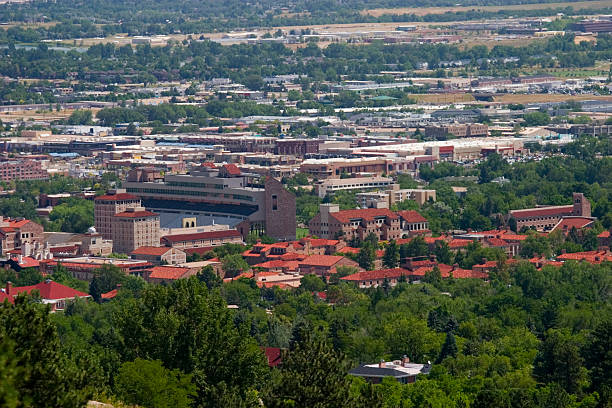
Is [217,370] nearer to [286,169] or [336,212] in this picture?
[336,212]

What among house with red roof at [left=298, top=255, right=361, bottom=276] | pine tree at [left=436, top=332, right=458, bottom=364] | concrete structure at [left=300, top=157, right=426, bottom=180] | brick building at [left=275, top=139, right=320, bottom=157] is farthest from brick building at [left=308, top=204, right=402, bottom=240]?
brick building at [left=275, top=139, right=320, bottom=157]

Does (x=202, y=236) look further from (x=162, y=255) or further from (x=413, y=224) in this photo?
(x=413, y=224)

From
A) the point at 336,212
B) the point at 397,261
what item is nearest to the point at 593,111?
the point at 336,212

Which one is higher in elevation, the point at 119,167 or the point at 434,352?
the point at 434,352

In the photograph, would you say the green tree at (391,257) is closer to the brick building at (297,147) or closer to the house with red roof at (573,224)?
the house with red roof at (573,224)

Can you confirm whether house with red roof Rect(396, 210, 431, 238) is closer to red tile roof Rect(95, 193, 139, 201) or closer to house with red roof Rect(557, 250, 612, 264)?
house with red roof Rect(557, 250, 612, 264)
